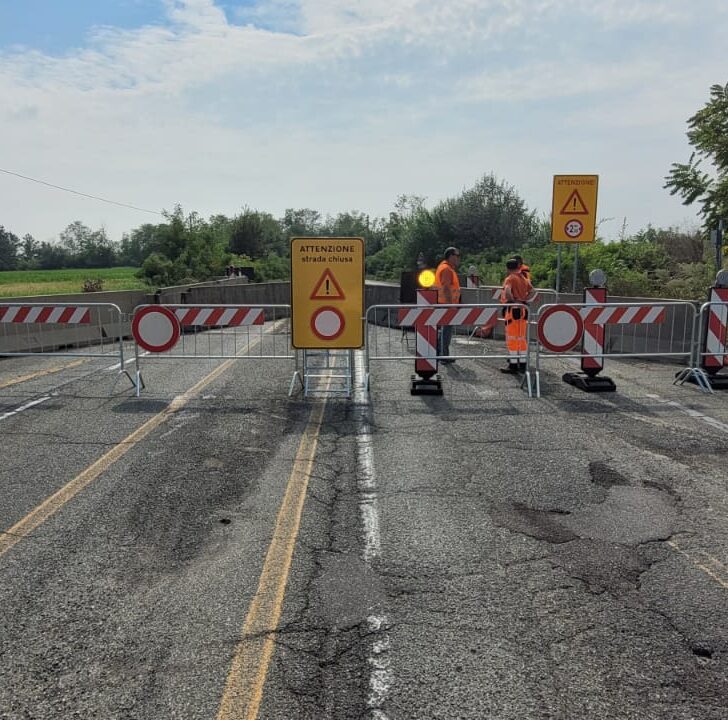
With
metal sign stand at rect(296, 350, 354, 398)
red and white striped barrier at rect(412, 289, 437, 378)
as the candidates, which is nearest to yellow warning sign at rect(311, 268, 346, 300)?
metal sign stand at rect(296, 350, 354, 398)

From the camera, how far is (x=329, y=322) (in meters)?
10.2

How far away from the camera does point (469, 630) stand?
3.61 m

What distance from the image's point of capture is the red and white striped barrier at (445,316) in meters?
10.2

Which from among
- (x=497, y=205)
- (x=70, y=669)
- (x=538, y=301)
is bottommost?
(x=70, y=669)

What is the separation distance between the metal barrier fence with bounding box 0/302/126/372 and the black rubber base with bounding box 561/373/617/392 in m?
6.95

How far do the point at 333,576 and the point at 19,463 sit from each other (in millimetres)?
3933

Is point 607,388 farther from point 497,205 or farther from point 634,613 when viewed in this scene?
point 497,205

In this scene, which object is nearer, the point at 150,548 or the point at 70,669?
the point at 70,669

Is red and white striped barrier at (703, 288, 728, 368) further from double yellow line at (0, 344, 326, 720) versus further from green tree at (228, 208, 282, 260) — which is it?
Answer: green tree at (228, 208, 282, 260)

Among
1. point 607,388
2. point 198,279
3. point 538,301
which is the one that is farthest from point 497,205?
point 607,388

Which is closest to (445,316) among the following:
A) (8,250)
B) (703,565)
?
(703,565)

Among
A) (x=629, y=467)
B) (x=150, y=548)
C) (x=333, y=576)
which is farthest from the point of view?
(x=629, y=467)

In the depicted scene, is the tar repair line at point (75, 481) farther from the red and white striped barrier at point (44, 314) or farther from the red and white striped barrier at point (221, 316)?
the red and white striped barrier at point (44, 314)

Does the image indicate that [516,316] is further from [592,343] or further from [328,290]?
[328,290]
